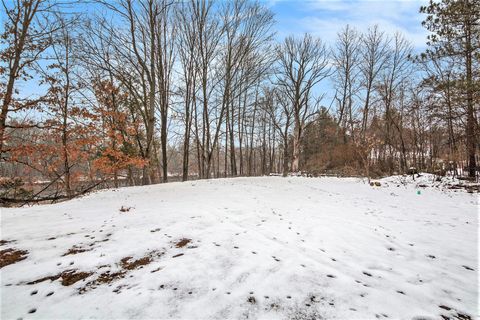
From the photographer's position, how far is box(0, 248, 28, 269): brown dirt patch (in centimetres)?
266

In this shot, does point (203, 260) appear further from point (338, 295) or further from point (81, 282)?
point (338, 295)

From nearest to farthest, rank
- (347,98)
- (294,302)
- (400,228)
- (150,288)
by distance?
(294,302)
(150,288)
(400,228)
(347,98)

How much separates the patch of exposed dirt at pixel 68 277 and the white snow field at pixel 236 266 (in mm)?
10

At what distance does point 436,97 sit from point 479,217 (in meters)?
7.48

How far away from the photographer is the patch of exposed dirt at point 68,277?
7.34ft

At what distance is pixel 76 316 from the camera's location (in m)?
1.73

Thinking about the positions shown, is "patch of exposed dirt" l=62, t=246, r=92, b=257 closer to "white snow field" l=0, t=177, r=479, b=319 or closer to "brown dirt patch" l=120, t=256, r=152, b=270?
"white snow field" l=0, t=177, r=479, b=319

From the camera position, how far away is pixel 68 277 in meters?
2.33

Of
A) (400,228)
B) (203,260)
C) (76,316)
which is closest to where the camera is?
(76,316)

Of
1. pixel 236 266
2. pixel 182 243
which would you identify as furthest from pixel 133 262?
pixel 236 266

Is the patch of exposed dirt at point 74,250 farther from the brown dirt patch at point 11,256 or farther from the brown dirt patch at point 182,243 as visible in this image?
the brown dirt patch at point 182,243

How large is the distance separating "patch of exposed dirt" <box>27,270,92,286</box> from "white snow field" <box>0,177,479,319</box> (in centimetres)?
1

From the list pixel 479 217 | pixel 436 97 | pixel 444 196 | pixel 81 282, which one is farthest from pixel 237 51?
pixel 81 282

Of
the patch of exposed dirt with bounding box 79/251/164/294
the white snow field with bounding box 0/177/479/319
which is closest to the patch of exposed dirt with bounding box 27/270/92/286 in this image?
the white snow field with bounding box 0/177/479/319
